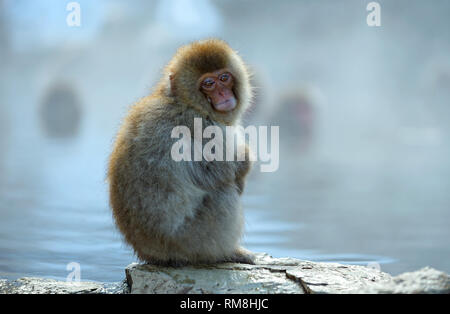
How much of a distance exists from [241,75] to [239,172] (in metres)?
0.57

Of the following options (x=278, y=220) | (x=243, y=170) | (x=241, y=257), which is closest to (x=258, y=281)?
(x=241, y=257)

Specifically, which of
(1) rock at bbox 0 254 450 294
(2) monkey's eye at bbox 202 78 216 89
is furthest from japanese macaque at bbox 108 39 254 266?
(1) rock at bbox 0 254 450 294

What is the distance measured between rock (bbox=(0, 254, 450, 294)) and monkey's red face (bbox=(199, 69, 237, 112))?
847mm

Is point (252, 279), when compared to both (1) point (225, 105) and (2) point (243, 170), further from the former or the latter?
(1) point (225, 105)

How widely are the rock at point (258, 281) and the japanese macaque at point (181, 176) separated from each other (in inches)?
4.7

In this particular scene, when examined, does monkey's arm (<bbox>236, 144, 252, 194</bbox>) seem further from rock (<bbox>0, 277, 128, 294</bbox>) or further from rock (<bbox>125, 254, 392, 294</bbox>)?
rock (<bbox>0, 277, 128, 294</bbox>)

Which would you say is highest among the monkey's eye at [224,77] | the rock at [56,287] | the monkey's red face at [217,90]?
the monkey's eye at [224,77]

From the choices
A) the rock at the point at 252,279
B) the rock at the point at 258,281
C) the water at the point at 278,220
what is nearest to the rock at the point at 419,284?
the rock at the point at 258,281

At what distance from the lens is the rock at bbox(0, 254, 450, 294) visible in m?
2.62

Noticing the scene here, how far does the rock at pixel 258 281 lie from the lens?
103 inches

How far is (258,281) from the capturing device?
9.50ft

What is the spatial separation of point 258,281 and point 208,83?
1053 mm

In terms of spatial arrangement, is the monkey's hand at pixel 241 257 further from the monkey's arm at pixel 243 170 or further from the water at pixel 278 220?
the monkey's arm at pixel 243 170
